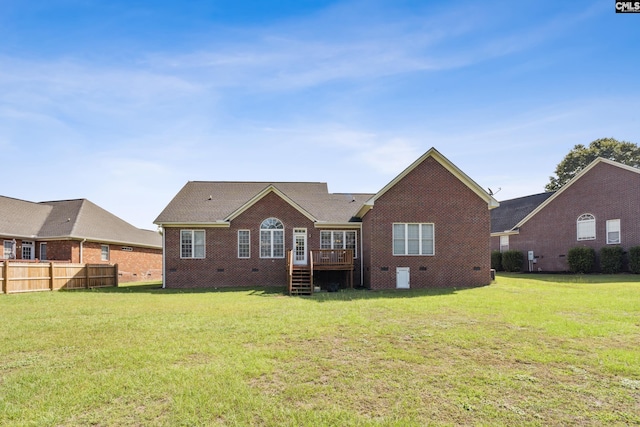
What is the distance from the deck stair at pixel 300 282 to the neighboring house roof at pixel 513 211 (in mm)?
20200

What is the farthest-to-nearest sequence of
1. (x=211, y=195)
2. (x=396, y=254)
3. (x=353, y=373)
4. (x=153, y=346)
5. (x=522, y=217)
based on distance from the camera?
(x=522, y=217) → (x=211, y=195) → (x=396, y=254) → (x=153, y=346) → (x=353, y=373)

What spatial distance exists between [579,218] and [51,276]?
106 ft

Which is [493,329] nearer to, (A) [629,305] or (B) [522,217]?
(A) [629,305]

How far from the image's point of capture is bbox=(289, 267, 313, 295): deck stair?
59.7ft

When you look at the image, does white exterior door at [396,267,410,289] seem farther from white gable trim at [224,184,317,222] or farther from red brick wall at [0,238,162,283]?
red brick wall at [0,238,162,283]

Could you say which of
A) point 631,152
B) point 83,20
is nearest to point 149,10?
point 83,20

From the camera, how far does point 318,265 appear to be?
801 inches

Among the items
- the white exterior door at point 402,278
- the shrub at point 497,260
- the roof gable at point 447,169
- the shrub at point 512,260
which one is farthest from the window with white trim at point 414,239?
the shrub at point 497,260

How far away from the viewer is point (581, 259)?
25.6 meters

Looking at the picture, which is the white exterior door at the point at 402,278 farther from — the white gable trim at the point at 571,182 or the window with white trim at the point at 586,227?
the white gable trim at the point at 571,182

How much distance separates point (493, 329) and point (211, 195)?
20.2 m

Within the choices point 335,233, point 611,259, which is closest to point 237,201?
point 335,233

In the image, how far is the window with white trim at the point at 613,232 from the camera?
2469 cm

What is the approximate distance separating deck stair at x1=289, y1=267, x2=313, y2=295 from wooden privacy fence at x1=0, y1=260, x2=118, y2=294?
12748 mm
